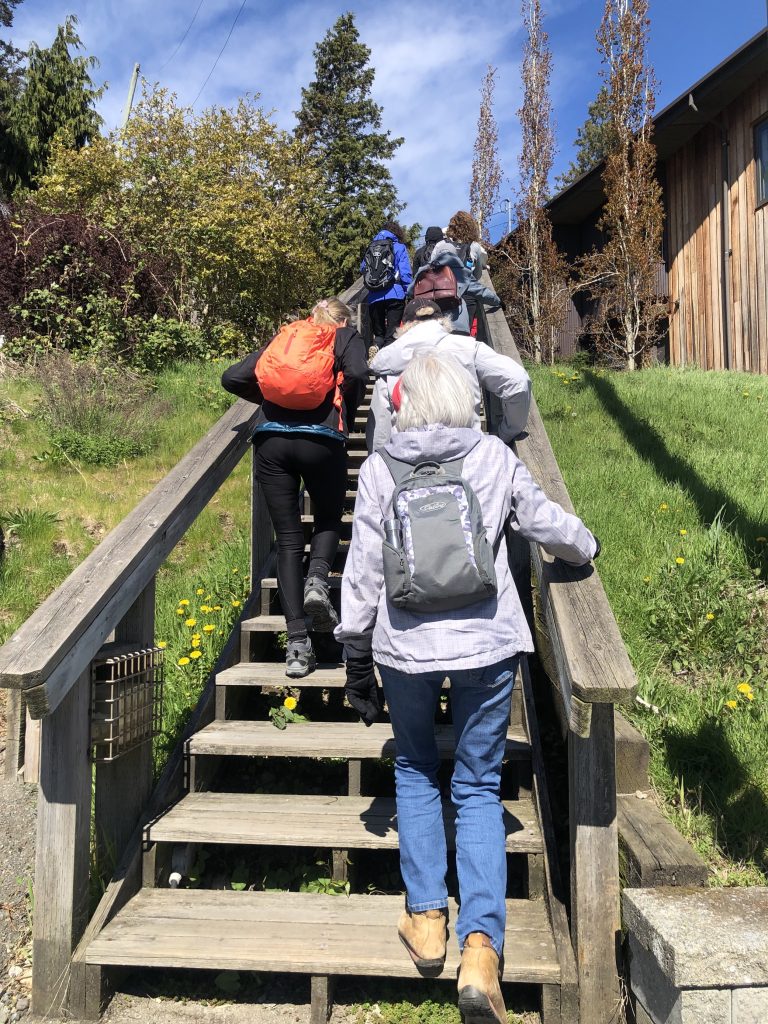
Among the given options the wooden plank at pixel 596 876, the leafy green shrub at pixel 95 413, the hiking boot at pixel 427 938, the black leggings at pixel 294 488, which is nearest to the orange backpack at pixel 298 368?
the black leggings at pixel 294 488

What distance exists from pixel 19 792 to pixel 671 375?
28.8ft

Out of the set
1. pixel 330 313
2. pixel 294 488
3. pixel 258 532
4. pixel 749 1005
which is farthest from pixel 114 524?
pixel 749 1005

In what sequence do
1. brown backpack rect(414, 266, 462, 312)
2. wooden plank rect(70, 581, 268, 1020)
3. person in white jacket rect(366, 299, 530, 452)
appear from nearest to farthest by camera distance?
wooden plank rect(70, 581, 268, 1020) → person in white jacket rect(366, 299, 530, 452) → brown backpack rect(414, 266, 462, 312)

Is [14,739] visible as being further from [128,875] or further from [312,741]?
[312,741]

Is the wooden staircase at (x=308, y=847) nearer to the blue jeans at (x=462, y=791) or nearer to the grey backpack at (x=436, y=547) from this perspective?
the blue jeans at (x=462, y=791)

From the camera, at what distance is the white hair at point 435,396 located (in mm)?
2238

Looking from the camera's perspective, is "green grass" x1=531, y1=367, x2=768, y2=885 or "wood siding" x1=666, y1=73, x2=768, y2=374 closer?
"green grass" x1=531, y1=367, x2=768, y2=885

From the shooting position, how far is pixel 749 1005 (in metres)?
1.86

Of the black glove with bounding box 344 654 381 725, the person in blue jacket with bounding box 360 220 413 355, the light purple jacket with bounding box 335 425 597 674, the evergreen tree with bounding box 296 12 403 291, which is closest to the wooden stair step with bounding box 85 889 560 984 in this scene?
the black glove with bounding box 344 654 381 725

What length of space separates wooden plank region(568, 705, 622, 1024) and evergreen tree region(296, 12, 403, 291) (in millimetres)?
29718

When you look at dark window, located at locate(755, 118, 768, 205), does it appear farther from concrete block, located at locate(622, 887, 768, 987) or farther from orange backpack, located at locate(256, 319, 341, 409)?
concrete block, located at locate(622, 887, 768, 987)

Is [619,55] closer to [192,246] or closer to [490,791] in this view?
[192,246]

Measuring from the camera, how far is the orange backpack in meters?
3.36

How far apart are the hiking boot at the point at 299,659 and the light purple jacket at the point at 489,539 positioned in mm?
1065
